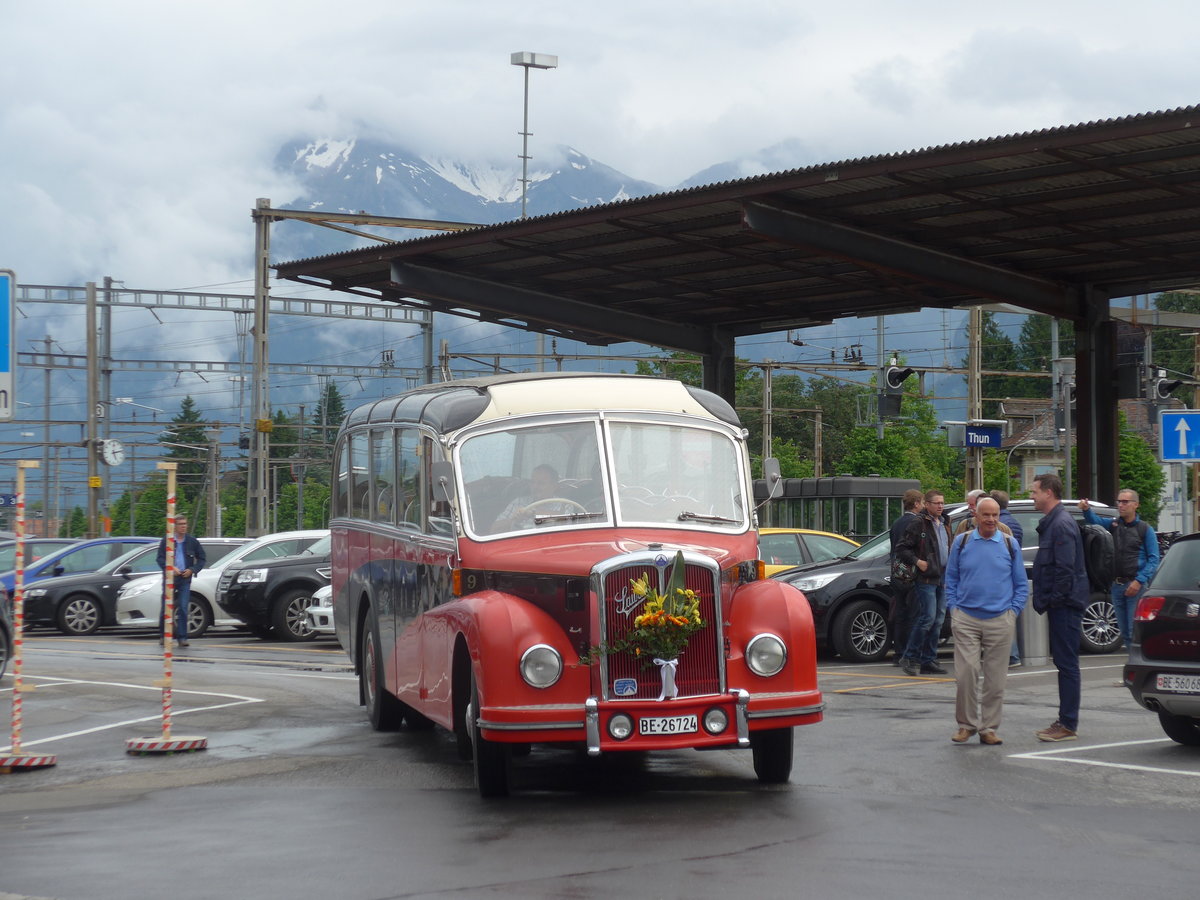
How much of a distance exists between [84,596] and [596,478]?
64.7 ft

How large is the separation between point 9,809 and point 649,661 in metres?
3.97

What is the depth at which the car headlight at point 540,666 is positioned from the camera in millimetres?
9594

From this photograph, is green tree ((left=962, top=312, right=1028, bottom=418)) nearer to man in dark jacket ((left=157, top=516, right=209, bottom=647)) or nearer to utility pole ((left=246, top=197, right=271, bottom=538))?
utility pole ((left=246, top=197, right=271, bottom=538))

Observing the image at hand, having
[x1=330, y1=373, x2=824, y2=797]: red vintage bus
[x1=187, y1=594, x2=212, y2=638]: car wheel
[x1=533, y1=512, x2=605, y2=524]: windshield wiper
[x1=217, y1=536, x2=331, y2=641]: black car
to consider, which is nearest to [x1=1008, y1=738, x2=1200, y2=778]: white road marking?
[x1=330, y1=373, x2=824, y2=797]: red vintage bus

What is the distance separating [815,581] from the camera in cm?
1989

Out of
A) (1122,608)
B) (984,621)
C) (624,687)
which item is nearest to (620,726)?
(624,687)

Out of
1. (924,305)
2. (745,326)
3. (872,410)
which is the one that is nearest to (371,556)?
(924,305)

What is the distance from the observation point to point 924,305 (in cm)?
2961

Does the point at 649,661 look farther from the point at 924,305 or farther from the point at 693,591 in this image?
the point at 924,305

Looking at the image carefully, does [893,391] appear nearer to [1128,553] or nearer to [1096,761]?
[1128,553]

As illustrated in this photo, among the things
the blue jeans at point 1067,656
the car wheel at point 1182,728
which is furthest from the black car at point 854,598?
the car wheel at point 1182,728

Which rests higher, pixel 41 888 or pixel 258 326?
pixel 258 326

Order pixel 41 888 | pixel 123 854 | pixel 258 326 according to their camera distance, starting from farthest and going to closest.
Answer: pixel 258 326 < pixel 123 854 < pixel 41 888

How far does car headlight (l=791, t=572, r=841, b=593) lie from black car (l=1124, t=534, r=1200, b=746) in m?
7.84
